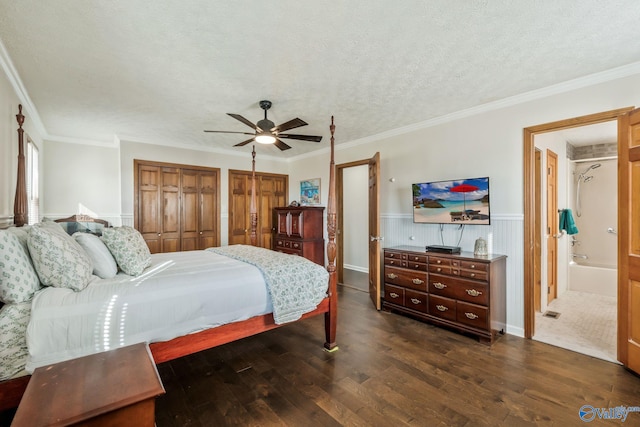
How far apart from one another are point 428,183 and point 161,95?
131 inches

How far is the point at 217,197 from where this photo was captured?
18.8ft

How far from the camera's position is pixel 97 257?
2133 millimetres

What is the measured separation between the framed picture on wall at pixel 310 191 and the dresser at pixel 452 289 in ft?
8.20

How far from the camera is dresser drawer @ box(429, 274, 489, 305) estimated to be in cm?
296

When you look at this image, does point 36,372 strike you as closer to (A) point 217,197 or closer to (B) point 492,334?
(B) point 492,334

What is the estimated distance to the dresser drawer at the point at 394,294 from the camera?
3684 millimetres

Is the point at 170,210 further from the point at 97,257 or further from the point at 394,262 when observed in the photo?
the point at 394,262

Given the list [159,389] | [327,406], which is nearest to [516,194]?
[327,406]

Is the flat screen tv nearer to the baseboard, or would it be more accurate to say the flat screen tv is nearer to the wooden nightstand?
the baseboard

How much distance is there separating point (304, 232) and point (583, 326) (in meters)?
3.90

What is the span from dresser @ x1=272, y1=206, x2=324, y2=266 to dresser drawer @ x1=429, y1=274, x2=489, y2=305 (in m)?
2.35

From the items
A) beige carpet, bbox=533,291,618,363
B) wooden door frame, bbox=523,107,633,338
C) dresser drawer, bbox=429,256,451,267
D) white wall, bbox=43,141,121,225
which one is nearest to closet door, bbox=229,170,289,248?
white wall, bbox=43,141,121,225

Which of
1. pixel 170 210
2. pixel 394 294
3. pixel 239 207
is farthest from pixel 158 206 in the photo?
pixel 394 294

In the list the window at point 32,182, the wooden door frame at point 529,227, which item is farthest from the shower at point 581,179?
the window at point 32,182
